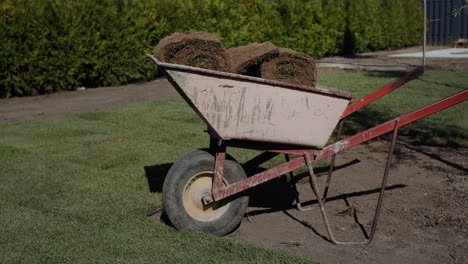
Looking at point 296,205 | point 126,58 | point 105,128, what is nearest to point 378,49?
point 126,58

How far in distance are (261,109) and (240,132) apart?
210mm

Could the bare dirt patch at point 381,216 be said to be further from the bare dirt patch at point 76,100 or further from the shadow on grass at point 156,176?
the bare dirt patch at point 76,100

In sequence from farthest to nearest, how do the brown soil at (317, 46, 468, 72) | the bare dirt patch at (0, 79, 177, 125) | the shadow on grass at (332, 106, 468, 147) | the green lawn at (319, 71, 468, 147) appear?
the brown soil at (317, 46, 468, 72), the bare dirt patch at (0, 79, 177, 125), the green lawn at (319, 71, 468, 147), the shadow on grass at (332, 106, 468, 147)

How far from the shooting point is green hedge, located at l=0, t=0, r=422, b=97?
1079cm

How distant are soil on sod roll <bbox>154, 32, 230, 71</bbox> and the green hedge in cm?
777

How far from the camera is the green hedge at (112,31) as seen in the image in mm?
10789

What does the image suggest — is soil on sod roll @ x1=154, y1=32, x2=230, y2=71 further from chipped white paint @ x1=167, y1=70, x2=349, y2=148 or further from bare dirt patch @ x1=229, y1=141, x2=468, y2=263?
bare dirt patch @ x1=229, y1=141, x2=468, y2=263

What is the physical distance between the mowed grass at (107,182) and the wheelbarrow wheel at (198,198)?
4.8 inches

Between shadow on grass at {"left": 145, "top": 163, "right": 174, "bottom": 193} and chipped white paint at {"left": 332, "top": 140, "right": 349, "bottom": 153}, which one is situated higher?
chipped white paint at {"left": 332, "top": 140, "right": 349, "bottom": 153}

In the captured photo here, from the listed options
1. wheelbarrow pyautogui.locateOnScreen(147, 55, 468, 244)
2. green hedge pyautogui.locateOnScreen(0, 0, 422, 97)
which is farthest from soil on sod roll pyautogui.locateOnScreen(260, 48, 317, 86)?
green hedge pyautogui.locateOnScreen(0, 0, 422, 97)

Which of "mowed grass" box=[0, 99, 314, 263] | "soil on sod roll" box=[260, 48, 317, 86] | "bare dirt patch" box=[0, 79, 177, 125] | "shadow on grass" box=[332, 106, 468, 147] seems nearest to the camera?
"mowed grass" box=[0, 99, 314, 263]

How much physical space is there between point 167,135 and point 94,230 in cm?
335

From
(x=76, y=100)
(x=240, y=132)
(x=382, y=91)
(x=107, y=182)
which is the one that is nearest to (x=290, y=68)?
(x=240, y=132)

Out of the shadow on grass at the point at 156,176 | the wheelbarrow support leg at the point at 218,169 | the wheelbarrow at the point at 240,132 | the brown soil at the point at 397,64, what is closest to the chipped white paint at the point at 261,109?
the wheelbarrow at the point at 240,132
